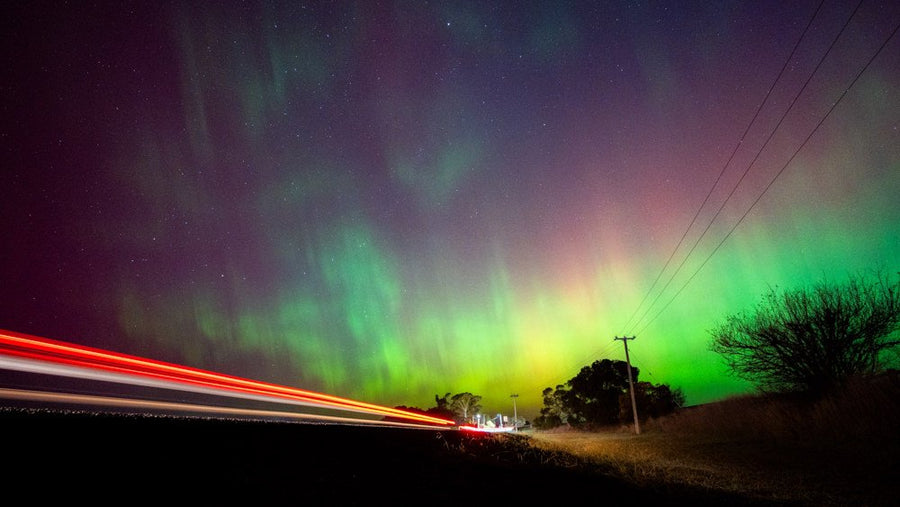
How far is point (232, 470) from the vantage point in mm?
3834

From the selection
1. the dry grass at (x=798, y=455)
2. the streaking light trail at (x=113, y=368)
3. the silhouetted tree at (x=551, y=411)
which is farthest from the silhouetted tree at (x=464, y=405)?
the streaking light trail at (x=113, y=368)

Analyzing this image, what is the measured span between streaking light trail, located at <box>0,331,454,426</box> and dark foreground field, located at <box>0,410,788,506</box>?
1.06 metres

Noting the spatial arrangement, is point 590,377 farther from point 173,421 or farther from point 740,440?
point 173,421

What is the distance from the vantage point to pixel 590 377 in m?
60.1

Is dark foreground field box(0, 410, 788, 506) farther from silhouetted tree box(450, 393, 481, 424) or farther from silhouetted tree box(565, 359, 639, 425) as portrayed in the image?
silhouetted tree box(450, 393, 481, 424)

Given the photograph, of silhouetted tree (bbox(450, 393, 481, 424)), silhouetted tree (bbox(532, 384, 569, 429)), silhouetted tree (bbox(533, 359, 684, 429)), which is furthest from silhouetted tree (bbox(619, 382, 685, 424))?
silhouetted tree (bbox(450, 393, 481, 424))

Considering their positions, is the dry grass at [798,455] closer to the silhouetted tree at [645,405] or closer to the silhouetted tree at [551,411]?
the silhouetted tree at [645,405]

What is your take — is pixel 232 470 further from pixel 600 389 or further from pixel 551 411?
pixel 551 411

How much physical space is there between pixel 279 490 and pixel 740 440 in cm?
2266

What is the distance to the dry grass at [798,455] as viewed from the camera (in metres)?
10.2

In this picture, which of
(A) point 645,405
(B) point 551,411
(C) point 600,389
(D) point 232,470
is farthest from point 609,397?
(D) point 232,470

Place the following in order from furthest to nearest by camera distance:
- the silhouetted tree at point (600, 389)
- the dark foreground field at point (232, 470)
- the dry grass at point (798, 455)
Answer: the silhouetted tree at point (600, 389)
the dry grass at point (798, 455)
the dark foreground field at point (232, 470)

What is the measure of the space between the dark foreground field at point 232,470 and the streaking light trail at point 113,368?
106cm

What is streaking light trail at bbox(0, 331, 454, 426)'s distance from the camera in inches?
207
